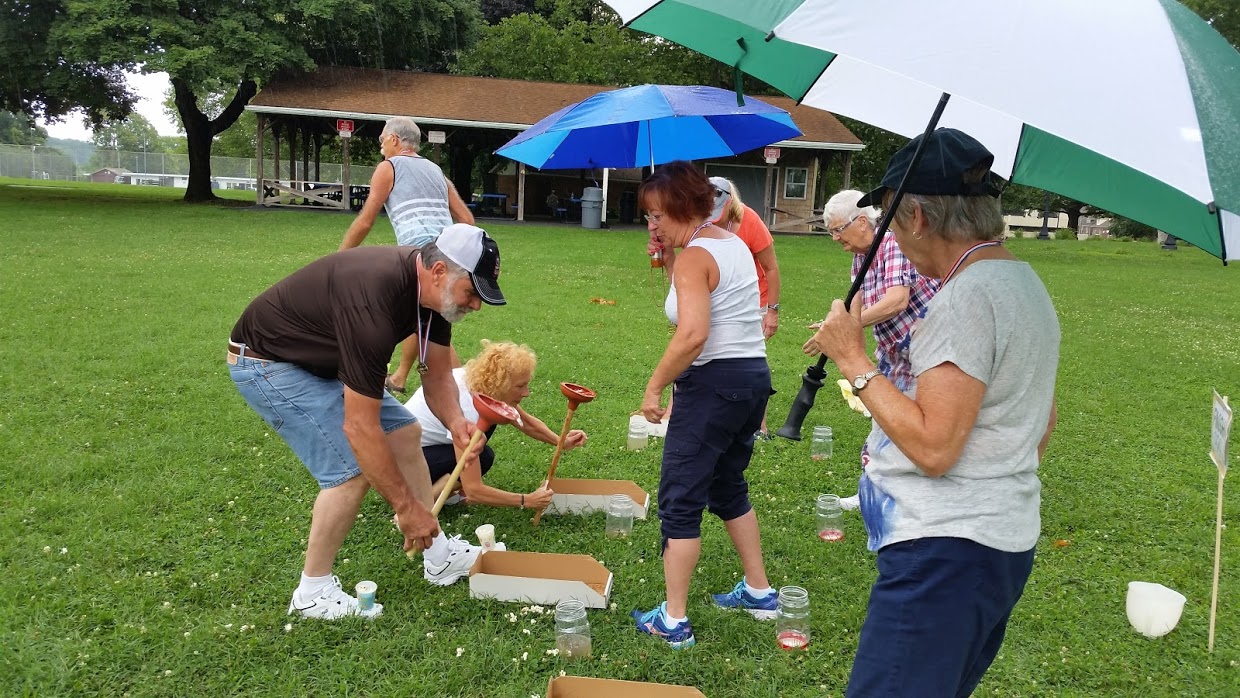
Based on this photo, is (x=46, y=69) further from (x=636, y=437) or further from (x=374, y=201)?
(x=636, y=437)

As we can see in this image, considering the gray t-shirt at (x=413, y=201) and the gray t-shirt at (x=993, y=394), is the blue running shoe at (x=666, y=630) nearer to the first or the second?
the gray t-shirt at (x=993, y=394)

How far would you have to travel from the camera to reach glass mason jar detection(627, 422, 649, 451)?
17.2 ft

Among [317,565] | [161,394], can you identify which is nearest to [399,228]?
[161,394]

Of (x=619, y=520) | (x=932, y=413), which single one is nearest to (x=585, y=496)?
(x=619, y=520)

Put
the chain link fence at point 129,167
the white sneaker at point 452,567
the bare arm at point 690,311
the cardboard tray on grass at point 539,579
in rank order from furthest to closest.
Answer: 1. the chain link fence at point 129,167
2. the white sneaker at point 452,567
3. the cardboard tray on grass at point 539,579
4. the bare arm at point 690,311

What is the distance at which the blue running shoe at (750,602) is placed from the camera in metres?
3.39

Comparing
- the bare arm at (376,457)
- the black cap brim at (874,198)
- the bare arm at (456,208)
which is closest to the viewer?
the black cap brim at (874,198)

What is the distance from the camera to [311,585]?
3209 mm

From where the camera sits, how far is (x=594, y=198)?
903 inches

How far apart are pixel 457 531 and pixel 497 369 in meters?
0.90

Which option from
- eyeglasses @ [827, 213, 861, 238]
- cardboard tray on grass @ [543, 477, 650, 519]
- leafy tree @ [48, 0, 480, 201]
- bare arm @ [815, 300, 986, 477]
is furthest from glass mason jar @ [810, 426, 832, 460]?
leafy tree @ [48, 0, 480, 201]

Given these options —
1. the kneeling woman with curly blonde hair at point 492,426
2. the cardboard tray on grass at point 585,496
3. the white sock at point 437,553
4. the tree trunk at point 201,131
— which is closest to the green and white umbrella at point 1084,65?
the kneeling woman with curly blonde hair at point 492,426

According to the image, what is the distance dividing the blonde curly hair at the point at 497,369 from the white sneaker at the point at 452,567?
0.72 meters

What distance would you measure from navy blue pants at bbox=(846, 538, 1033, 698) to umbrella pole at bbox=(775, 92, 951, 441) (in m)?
0.69
